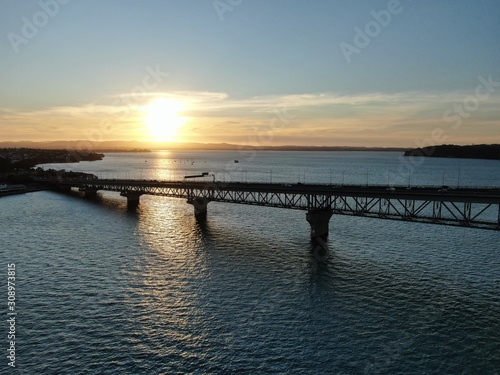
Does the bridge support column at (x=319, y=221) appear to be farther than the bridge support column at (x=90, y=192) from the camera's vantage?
No

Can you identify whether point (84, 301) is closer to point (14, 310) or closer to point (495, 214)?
point (14, 310)

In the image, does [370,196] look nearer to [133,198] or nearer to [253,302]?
[253,302]

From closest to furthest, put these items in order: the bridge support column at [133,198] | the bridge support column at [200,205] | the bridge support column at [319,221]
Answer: the bridge support column at [319,221] < the bridge support column at [200,205] < the bridge support column at [133,198]

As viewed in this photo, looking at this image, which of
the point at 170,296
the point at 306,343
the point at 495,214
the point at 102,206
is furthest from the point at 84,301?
the point at 495,214

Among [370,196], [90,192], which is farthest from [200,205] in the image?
[90,192]

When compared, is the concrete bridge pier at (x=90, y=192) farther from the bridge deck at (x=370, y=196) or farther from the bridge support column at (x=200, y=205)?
the bridge support column at (x=200, y=205)

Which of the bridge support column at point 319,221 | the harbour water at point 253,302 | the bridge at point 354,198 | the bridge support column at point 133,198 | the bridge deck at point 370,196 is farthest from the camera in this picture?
the bridge support column at point 133,198

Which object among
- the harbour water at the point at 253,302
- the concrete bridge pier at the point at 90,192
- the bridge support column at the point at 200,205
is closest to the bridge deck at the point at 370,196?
the bridge support column at the point at 200,205

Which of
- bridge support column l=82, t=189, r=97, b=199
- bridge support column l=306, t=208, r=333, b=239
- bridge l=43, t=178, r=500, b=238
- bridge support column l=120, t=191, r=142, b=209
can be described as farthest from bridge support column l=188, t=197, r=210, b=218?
bridge support column l=82, t=189, r=97, b=199
